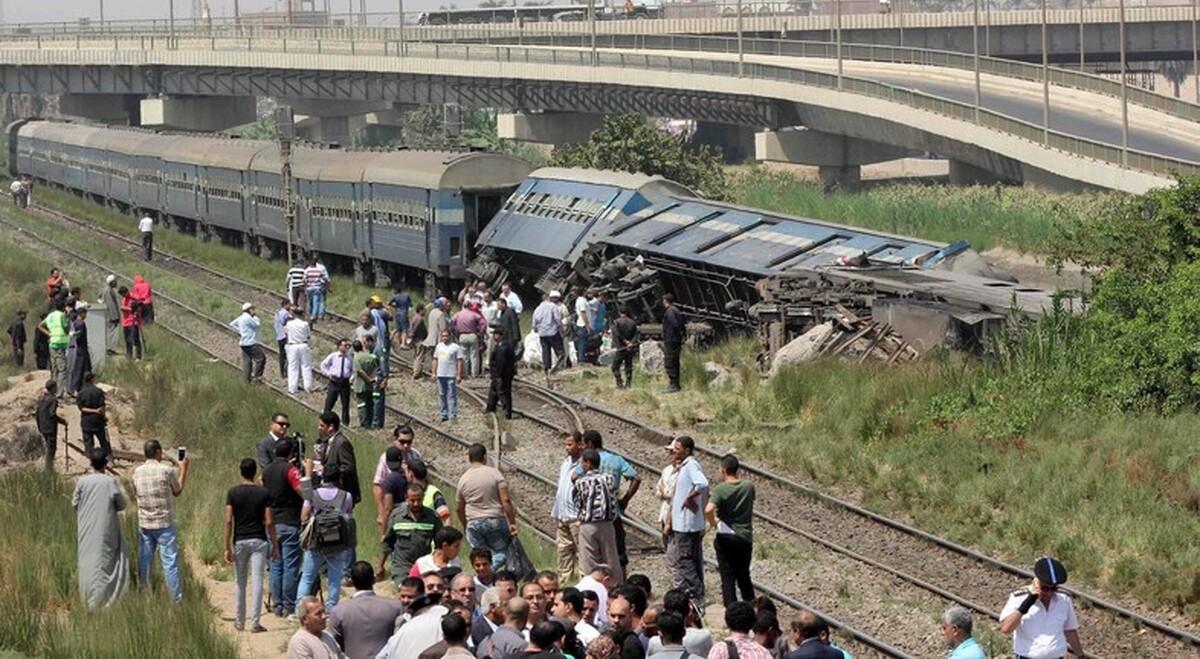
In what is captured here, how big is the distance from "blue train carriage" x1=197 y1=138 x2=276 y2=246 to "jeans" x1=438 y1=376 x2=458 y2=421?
2445 cm

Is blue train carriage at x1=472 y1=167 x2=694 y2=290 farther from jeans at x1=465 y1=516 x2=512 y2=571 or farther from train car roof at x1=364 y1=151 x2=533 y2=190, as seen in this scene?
jeans at x1=465 y1=516 x2=512 y2=571

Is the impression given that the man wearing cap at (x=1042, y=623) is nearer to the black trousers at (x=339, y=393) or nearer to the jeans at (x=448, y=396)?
the black trousers at (x=339, y=393)

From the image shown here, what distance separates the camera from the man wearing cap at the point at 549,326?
1281 inches

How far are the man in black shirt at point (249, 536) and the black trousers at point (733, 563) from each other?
3497 millimetres

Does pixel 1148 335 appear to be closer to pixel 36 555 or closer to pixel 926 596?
pixel 926 596

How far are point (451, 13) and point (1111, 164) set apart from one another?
85453 mm

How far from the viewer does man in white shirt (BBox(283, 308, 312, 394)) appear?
3125 centimetres

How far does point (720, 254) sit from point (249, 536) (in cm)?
1835

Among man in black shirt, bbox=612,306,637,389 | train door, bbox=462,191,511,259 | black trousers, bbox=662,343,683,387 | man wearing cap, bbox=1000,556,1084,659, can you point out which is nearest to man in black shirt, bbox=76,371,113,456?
black trousers, bbox=662,343,683,387

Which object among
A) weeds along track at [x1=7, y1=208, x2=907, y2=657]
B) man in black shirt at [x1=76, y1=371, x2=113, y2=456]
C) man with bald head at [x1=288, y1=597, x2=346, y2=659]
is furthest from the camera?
man in black shirt at [x1=76, y1=371, x2=113, y2=456]

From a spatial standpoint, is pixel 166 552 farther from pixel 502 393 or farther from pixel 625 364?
pixel 625 364

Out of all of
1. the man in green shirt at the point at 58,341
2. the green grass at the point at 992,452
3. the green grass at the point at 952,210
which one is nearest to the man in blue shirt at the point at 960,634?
the green grass at the point at 992,452

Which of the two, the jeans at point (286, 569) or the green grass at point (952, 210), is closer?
the jeans at point (286, 569)

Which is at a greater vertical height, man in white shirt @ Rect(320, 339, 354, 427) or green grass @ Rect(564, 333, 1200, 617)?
man in white shirt @ Rect(320, 339, 354, 427)
